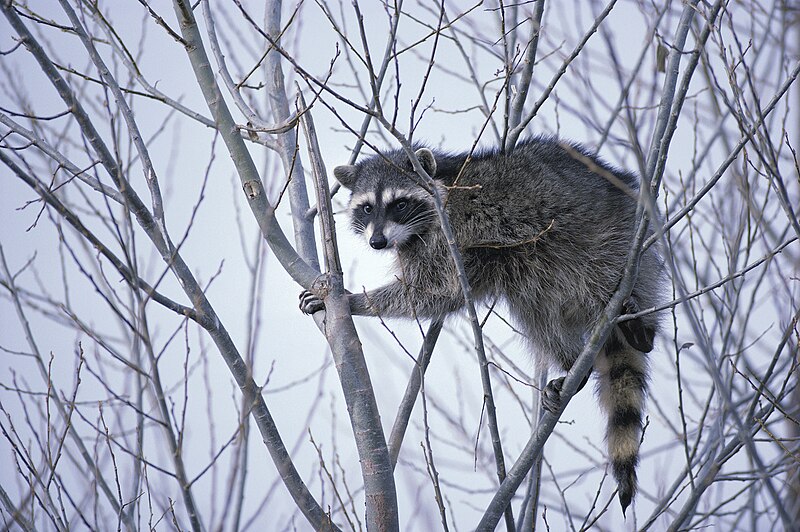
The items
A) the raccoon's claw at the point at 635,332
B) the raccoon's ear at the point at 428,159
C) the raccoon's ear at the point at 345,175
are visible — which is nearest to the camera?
the raccoon's claw at the point at 635,332

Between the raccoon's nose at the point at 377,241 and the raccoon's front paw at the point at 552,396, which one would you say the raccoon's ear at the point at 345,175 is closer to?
the raccoon's nose at the point at 377,241

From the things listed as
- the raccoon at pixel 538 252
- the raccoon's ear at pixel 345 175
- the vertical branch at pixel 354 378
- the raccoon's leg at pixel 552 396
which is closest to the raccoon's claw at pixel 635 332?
the raccoon at pixel 538 252

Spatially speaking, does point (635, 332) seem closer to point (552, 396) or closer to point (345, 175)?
point (552, 396)

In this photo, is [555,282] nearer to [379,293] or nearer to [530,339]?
[530,339]

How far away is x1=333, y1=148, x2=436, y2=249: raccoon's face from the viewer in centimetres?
394

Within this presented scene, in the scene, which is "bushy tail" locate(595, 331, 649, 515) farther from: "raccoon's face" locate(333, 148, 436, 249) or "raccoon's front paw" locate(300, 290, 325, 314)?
"raccoon's front paw" locate(300, 290, 325, 314)

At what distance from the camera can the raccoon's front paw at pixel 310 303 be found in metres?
3.27

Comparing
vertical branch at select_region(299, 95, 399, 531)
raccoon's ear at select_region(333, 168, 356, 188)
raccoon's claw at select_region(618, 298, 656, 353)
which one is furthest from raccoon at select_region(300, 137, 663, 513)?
vertical branch at select_region(299, 95, 399, 531)

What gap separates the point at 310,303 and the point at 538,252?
1127 mm

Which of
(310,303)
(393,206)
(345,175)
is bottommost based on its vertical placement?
(310,303)

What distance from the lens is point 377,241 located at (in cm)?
381

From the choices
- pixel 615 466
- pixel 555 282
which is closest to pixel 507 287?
pixel 555 282

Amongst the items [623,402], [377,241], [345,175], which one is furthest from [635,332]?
[345,175]

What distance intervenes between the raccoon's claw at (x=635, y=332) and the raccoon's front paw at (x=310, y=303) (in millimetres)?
1302
